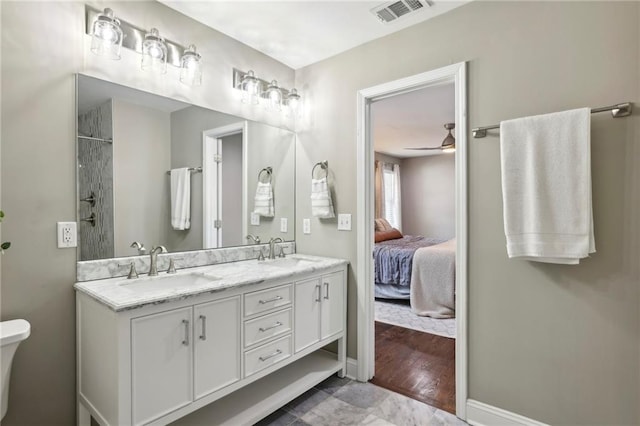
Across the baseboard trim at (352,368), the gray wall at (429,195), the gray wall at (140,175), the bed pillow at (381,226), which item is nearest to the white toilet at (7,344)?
the gray wall at (140,175)

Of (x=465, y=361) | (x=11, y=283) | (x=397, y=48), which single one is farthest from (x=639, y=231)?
(x=11, y=283)

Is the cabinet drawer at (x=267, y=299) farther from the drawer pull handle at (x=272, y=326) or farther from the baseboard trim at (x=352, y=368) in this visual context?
the baseboard trim at (x=352, y=368)

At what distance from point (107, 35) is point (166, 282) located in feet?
4.28

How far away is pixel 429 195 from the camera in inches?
302

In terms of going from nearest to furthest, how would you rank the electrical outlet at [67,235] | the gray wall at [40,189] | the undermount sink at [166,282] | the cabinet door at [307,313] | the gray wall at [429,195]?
the gray wall at [40,189], the electrical outlet at [67,235], the undermount sink at [166,282], the cabinet door at [307,313], the gray wall at [429,195]

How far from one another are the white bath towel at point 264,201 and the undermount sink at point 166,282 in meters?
0.82

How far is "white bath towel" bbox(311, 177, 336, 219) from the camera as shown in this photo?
8.46 feet

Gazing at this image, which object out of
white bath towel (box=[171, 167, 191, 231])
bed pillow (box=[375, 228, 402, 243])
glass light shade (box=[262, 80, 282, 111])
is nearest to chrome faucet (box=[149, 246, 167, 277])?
white bath towel (box=[171, 167, 191, 231])

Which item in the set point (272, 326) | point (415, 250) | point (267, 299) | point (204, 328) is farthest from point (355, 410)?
point (415, 250)

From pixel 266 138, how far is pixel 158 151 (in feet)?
2.88

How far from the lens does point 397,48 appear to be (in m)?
2.31

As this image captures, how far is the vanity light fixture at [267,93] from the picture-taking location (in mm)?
2459

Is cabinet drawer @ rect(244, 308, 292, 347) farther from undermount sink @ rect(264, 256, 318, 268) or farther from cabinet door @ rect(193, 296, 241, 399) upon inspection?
undermount sink @ rect(264, 256, 318, 268)

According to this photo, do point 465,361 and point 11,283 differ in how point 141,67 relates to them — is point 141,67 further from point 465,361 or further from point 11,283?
point 465,361
